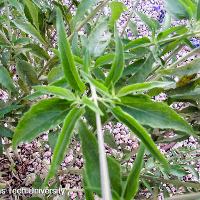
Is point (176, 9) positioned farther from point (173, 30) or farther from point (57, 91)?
point (57, 91)

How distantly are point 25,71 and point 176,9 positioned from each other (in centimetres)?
27

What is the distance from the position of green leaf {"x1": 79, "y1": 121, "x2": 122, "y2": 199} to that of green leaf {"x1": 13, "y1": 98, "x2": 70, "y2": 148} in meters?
0.02

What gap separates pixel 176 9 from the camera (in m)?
0.51

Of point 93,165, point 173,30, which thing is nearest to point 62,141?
point 93,165

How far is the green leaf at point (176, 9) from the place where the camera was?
51cm

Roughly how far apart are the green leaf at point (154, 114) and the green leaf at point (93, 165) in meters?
0.04

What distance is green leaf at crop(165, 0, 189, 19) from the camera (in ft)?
1.66

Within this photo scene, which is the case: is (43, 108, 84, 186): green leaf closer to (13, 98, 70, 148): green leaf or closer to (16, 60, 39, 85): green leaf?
(13, 98, 70, 148): green leaf

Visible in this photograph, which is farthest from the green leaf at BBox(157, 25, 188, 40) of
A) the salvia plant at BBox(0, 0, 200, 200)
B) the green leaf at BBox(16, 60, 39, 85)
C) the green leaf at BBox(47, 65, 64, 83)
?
the green leaf at BBox(16, 60, 39, 85)

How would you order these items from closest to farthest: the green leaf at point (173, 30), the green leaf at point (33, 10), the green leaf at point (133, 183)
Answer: the green leaf at point (133, 183) < the green leaf at point (173, 30) < the green leaf at point (33, 10)

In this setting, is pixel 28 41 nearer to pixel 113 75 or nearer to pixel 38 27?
pixel 38 27

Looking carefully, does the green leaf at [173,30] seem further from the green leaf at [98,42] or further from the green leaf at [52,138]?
the green leaf at [52,138]

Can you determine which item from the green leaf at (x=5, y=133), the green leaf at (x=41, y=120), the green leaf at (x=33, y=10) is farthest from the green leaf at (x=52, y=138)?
the green leaf at (x=41, y=120)

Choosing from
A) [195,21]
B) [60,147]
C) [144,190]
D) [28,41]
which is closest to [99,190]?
[60,147]
